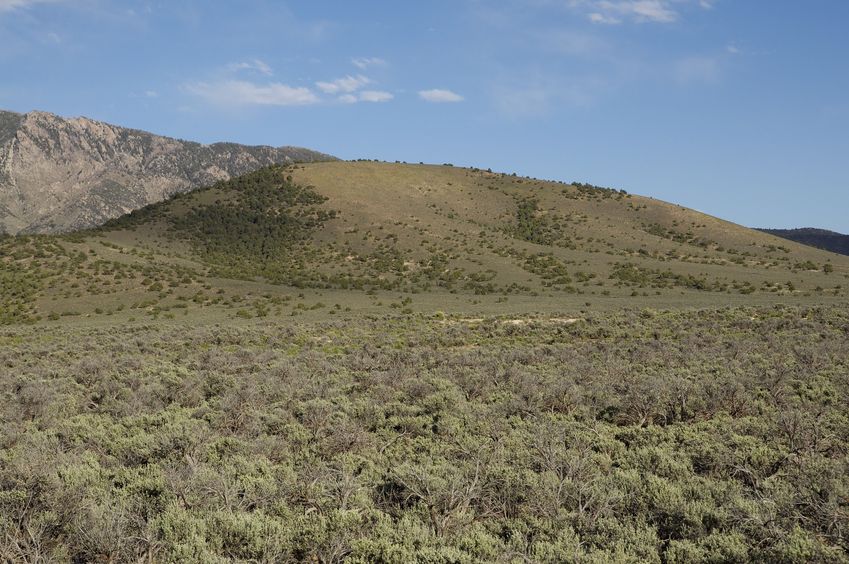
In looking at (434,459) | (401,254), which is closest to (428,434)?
(434,459)

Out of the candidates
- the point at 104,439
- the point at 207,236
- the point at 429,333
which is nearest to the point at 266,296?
the point at 429,333

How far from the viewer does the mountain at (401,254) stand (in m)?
50.5

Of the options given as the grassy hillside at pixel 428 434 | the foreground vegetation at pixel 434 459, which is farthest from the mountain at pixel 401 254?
the foreground vegetation at pixel 434 459

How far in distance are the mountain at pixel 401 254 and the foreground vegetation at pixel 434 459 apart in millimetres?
25887

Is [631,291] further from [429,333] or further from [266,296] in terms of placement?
[266,296]

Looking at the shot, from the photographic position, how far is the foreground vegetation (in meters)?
6.70

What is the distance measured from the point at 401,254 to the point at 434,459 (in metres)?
65.8

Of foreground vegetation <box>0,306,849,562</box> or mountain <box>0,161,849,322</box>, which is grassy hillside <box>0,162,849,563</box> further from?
mountain <box>0,161,849,322</box>

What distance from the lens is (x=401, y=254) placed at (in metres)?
75.4

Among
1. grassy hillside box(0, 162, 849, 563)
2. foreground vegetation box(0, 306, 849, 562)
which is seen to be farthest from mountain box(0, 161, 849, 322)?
foreground vegetation box(0, 306, 849, 562)

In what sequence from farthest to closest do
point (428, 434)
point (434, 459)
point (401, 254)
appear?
point (401, 254), point (428, 434), point (434, 459)

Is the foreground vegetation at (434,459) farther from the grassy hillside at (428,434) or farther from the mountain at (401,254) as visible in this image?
the mountain at (401,254)

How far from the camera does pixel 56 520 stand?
7.33m

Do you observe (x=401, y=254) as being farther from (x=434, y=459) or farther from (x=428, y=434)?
(x=434, y=459)
